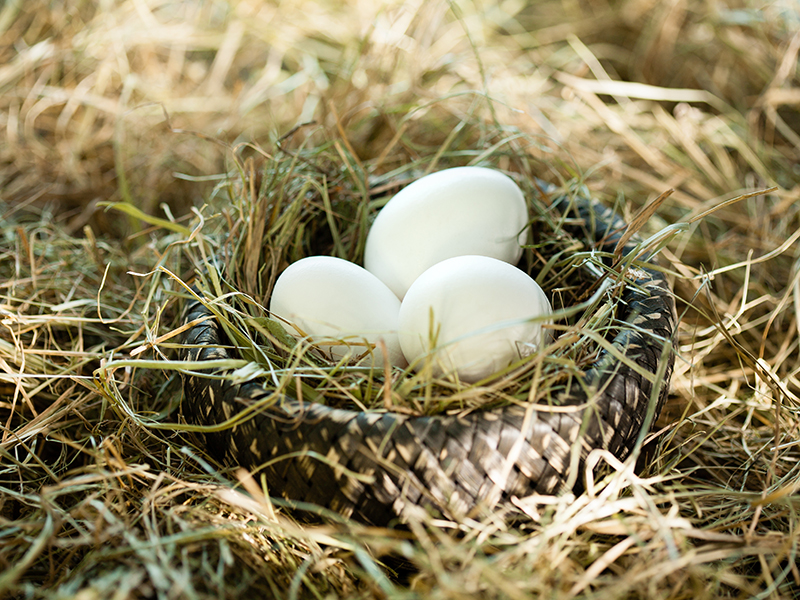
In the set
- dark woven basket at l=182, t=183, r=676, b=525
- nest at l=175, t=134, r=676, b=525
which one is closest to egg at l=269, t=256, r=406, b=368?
nest at l=175, t=134, r=676, b=525

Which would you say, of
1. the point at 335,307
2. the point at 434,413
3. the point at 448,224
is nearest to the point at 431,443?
the point at 434,413

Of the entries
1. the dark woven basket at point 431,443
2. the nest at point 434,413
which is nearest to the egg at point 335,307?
the nest at point 434,413

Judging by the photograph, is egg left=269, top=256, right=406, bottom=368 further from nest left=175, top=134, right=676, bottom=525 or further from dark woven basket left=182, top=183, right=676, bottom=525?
dark woven basket left=182, top=183, right=676, bottom=525

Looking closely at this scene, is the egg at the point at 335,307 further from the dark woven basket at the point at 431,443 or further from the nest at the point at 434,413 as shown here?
the dark woven basket at the point at 431,443

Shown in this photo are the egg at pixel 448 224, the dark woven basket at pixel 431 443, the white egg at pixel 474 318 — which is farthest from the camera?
the egg at pixel 448 224

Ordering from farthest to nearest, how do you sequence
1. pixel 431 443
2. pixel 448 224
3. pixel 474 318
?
pixel 448 224 < pixel 474 318 < pixel 431 443

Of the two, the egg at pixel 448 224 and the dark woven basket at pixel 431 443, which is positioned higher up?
the egg at pixel 448 224

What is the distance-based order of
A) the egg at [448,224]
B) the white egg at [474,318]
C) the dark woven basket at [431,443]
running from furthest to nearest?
the egg at [448,224]
the white egg at [474,318]
the dark woven basket at [431,443]

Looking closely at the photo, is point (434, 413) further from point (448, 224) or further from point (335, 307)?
point (448, 224)
